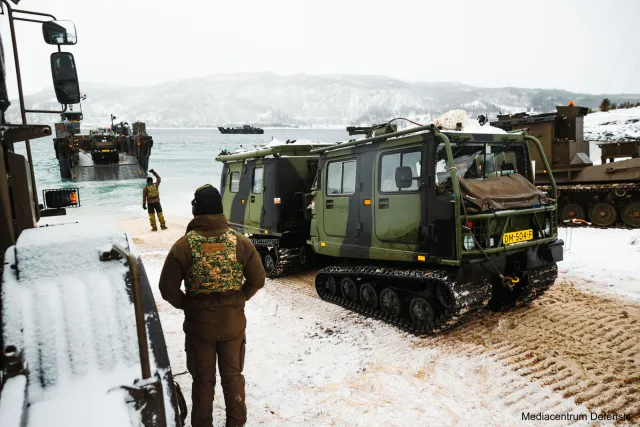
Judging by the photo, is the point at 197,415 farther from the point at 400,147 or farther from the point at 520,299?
the point at 520,299

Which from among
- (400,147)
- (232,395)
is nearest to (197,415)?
(232,395)

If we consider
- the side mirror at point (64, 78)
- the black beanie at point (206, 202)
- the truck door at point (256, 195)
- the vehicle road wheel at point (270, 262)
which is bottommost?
the vehicle road wheel at point (270, 262)

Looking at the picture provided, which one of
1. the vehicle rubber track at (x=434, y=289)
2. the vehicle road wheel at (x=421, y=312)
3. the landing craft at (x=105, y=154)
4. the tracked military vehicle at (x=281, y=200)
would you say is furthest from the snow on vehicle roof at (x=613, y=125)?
the landing craft at (x=105, y=154)

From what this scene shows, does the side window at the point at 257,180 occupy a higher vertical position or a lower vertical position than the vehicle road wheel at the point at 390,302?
higher

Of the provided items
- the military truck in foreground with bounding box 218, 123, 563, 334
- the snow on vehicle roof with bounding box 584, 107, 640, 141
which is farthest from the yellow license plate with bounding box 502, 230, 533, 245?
the snow on vehicle roof with bounding box 584, 107, 640, 141

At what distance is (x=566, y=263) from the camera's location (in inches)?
324

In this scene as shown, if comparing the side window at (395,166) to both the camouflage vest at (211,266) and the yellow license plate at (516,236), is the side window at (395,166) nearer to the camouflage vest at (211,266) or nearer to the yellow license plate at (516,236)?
the yellow license plate at (516,236)

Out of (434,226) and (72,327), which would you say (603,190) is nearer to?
(434,226)

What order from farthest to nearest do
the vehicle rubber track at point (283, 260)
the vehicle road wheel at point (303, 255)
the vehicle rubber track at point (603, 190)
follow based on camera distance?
the vehicle rubber track at point (603, 190), the vehicle road wheel at point (303, 255), the vehicle rubber track at point (283, 260)

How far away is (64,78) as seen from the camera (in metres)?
3.53

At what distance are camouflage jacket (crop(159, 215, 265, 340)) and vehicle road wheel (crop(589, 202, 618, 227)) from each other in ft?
41.3

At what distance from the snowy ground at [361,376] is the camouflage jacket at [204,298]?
1110 millimetres

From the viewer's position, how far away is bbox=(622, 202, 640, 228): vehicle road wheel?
11977 mm

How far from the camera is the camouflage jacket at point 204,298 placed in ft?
10.1
